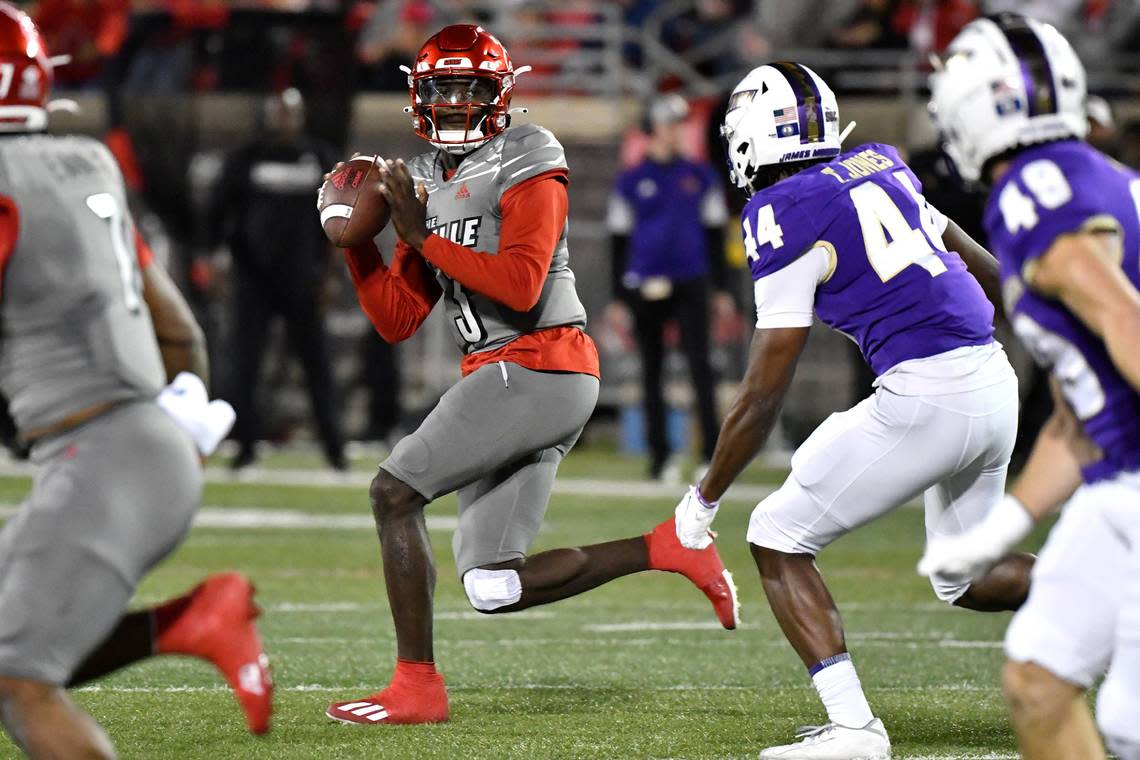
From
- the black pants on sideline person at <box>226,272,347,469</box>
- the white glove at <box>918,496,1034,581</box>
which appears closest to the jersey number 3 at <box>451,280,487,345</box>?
the white glove at <box>918,496,1034,581</box>

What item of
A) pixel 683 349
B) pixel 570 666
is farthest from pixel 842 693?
pixel 683 349

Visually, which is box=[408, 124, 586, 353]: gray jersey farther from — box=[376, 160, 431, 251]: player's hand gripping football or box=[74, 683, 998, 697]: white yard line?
box=[74, 683, 998, 697]: white yard line

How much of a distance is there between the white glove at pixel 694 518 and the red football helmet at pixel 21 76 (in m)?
1.97

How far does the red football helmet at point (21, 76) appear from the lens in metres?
3.42

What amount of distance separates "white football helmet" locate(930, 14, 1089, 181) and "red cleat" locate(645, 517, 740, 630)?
2234 mm

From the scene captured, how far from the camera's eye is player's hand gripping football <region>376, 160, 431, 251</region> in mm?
4965

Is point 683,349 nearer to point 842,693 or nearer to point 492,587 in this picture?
point 492,587

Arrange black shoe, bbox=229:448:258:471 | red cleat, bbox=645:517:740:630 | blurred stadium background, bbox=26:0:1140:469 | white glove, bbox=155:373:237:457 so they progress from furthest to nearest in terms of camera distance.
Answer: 1. blurred stadium background, bbox=26:0:1140:469
2. black shoe, bbox=229:448:258:471
3. red cleat, bbox=645:517:740:630
4. white glove, bbox=155:373:237:457

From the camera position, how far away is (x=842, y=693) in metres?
4.39

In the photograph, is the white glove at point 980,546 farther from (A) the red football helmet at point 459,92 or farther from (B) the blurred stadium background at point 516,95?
(B) the blurred stadium background at point 516,95

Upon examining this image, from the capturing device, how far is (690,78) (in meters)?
15.3

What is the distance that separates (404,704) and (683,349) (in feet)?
23.2

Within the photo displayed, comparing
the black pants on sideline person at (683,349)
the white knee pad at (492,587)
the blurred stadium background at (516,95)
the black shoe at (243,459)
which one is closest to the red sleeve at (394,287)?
the white knee pad at (492,587)

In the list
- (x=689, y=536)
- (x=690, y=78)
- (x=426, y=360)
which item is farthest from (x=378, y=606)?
(x=690, y=78)
